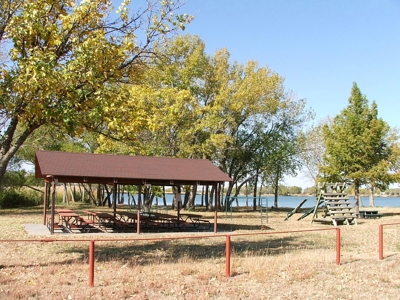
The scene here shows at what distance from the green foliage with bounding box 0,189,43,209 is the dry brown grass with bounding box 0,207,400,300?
86.8 ft

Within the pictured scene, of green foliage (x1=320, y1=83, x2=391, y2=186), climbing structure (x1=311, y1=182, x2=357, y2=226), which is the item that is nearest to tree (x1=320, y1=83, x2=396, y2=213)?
green foliage (x1=320, y1=83, x2=391, y2=186)

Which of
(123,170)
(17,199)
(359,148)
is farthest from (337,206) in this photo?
(17,199)

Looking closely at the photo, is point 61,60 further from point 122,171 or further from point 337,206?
point 337,206

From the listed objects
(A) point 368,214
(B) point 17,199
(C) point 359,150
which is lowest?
(A) point 368,214

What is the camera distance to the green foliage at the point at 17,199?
127 feet

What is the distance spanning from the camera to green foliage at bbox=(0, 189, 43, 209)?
127ft

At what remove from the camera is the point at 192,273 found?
31.6 ft

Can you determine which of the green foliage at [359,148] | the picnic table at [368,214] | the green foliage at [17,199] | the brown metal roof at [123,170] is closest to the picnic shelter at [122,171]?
the brown metal roof at [123,170]

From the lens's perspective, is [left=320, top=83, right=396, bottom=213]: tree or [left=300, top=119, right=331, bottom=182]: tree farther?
[left=300, top=119, right=331, bottom=182]: tree

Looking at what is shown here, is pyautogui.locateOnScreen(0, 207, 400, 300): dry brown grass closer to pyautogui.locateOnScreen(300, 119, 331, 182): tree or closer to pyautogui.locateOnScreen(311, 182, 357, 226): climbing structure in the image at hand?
pyautogui.locateOnScreen(311, 182, 357, 226): climbing structure

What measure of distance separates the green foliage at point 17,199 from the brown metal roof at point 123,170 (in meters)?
19.5

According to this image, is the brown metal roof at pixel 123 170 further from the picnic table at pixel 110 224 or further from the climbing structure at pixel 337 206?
the climbing structure at pixel 337 206

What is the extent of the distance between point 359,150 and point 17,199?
28.5 meters

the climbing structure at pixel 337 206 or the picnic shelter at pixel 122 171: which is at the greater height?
the picnic shelter at pixel 122 171
